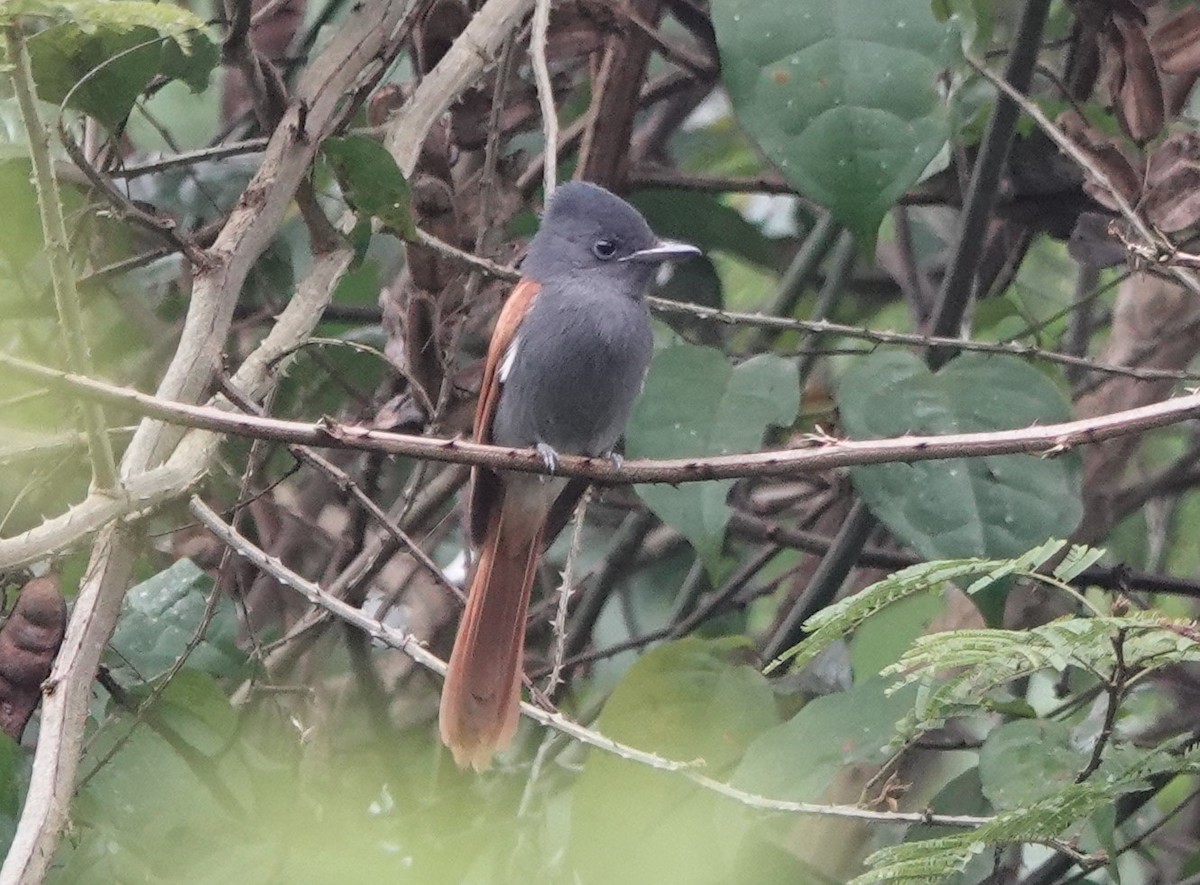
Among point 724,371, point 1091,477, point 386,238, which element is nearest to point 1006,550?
point 724,371

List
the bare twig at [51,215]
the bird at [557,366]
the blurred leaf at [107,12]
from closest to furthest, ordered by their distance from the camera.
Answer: the blurred leaf at [107,12] < the bare twig at [51,215] < the bird at [557,366]

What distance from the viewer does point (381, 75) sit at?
3.25 m

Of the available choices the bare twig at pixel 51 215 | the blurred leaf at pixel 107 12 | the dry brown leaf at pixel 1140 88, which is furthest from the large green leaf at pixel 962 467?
the blurred leaf at pixel 107 12

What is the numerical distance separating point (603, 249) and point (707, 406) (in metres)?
0.70

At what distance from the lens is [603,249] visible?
3.78m

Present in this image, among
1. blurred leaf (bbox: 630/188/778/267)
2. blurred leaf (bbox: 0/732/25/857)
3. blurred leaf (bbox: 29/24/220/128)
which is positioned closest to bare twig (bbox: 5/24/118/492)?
blurred leaf (bbox: 0/732/25/857)

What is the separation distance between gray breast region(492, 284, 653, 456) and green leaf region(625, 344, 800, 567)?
12.9 inches

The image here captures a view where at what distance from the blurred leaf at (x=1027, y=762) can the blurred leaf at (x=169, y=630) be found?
1.52 metres

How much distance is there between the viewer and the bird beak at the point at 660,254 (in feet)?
12.1

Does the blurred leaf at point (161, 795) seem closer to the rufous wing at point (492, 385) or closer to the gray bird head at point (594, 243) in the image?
the rufous wing at point (492, 385)

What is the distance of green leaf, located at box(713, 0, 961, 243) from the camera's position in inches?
115

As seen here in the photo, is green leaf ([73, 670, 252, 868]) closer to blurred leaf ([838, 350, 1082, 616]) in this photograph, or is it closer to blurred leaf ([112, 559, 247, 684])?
blurred leaf ([112, 559, 247, 684])

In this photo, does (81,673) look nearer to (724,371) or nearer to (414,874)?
(414,874)

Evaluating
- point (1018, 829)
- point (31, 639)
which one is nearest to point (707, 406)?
Result: point (1018, 829)
